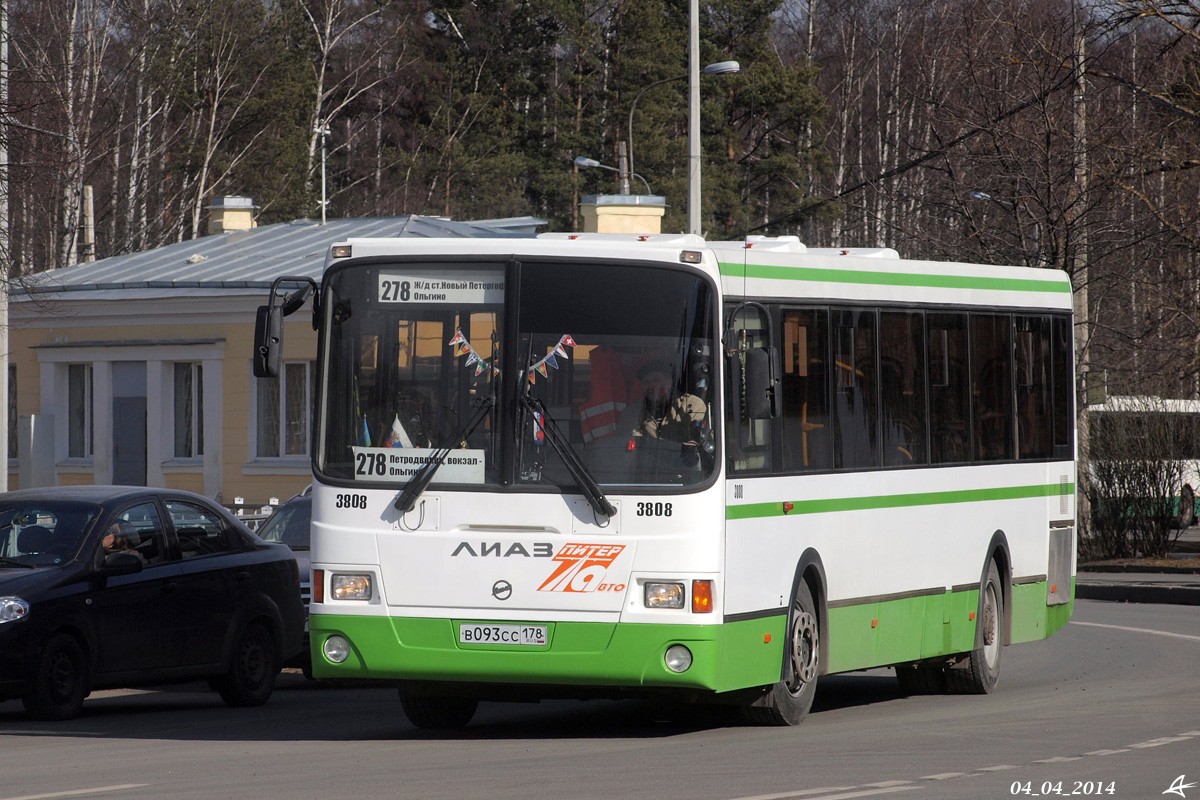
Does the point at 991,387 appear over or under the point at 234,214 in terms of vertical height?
under

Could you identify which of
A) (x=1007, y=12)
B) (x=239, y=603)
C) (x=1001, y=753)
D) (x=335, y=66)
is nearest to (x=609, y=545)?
(x=1001, y=753)

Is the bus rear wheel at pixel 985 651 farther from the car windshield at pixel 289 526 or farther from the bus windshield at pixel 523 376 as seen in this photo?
the car windshield at pixel 289 526

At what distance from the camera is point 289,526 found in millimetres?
18625

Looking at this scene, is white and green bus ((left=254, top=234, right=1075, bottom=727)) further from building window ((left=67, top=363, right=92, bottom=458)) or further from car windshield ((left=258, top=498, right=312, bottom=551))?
building window ((left=67, top=363, right=92, bottom=458))

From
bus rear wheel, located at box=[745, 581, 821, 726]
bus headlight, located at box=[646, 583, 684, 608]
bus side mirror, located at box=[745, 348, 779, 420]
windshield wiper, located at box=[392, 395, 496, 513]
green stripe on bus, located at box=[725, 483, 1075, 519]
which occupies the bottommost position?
bus rear wheel, located at box=[745, 581, 821, 726]

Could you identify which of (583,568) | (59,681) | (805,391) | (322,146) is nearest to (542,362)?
(583,568)

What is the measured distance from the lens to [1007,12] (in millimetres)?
34062

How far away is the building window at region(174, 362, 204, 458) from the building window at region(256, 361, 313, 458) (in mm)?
1444

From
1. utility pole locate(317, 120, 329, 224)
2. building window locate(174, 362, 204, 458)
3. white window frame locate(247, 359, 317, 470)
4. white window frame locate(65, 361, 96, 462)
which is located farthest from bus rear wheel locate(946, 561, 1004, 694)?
utility pole locate(317, 120, 329, 224)

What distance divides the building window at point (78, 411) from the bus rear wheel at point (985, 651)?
1036 inches

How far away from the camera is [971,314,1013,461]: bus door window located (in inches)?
571

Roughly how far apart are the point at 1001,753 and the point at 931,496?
3.29 metres

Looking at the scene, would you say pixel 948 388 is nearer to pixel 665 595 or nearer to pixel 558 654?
pixel 665 595

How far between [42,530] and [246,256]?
84.3 feet
